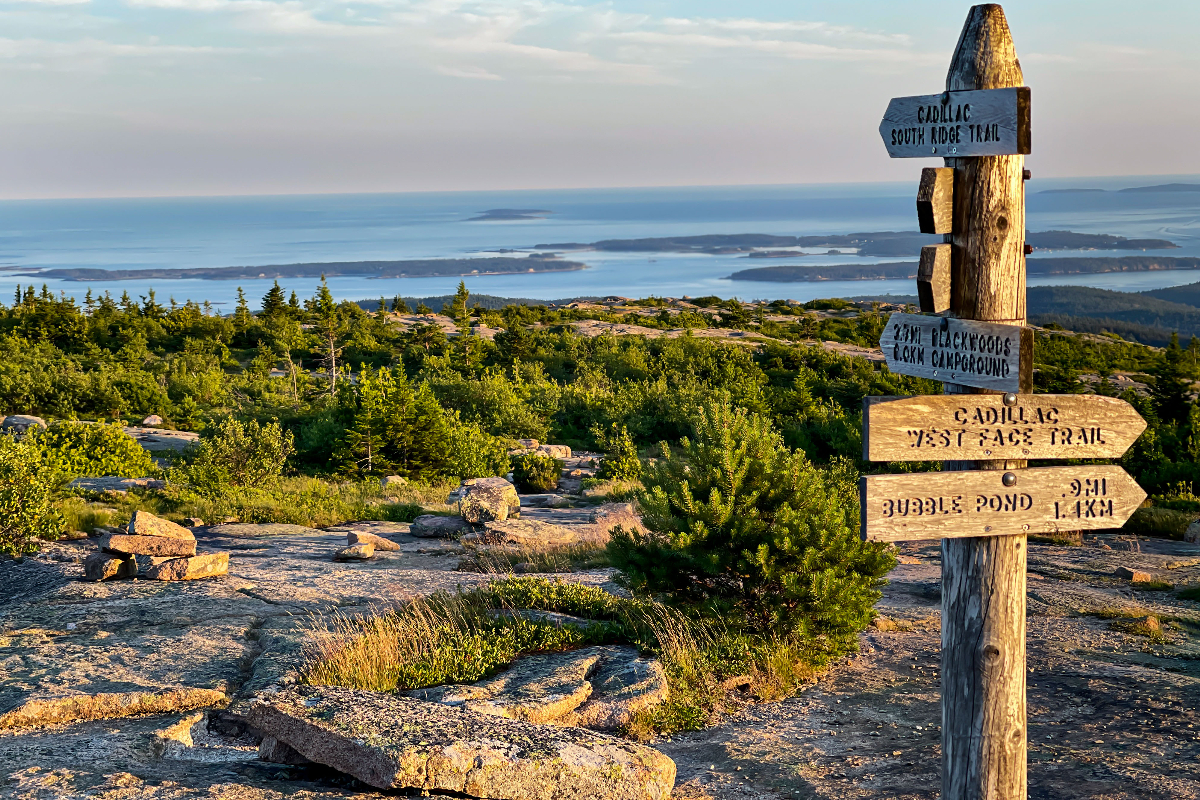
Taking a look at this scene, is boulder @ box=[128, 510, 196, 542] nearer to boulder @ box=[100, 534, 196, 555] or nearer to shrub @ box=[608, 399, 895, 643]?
boulder @ box=[100, 534, 196, 555]

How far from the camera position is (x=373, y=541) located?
1170cm

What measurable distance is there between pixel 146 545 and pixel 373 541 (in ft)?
9.56

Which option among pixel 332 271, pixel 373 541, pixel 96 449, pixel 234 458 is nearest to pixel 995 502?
pixel 373 541

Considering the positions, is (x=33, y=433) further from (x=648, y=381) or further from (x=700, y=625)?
(x=648, y=381)

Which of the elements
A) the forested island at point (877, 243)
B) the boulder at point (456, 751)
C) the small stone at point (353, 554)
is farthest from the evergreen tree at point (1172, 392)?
the forested island at point (877, 243)

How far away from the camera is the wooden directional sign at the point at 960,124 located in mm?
3713

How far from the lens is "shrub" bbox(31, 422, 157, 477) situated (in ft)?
53.2

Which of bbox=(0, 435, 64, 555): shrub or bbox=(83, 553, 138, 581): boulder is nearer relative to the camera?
bbox=(83, 553, 138, 581): boulder

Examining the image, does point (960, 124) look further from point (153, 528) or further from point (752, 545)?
point (153, 528)

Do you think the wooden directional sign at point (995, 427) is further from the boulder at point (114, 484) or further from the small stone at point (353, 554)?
the boulder at point (114, 484)

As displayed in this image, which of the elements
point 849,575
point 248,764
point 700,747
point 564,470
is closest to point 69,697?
point 248,764

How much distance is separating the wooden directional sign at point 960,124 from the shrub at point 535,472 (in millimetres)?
14394

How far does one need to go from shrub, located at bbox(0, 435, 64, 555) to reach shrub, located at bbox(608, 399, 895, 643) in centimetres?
693

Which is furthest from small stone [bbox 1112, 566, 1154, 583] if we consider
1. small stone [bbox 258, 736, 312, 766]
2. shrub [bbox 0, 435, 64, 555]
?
shrub [bbox 0, 435, 64, 555]
